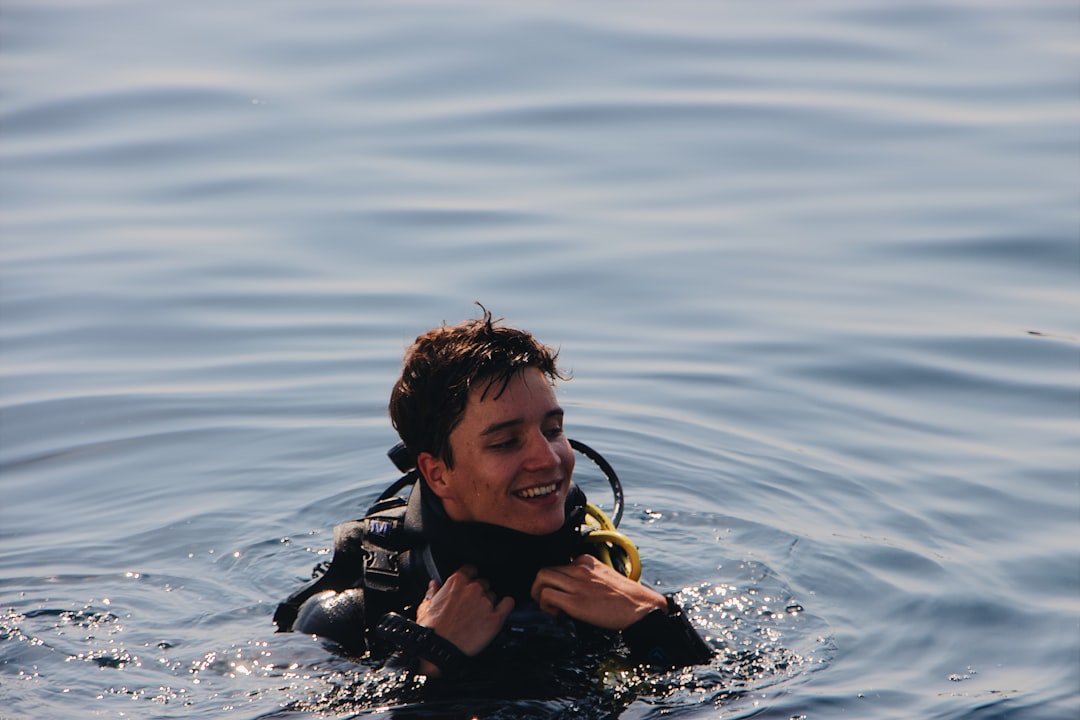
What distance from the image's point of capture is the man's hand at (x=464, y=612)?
5.22m

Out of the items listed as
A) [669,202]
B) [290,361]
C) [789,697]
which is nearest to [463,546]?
[789,697]

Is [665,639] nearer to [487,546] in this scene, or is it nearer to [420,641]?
[487,546]

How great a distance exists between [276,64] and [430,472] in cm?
1103

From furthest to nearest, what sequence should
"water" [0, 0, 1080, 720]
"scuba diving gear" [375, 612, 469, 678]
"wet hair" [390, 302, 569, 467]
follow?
"water" [0, 0, 1080, 720] → "wet hair" [390, 302, 569, 467] → "scuba diving gear" [375, 612, 469, 678]

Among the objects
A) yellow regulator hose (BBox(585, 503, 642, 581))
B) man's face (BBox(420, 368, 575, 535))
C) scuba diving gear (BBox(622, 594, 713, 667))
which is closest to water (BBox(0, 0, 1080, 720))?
scuba diving gear (BBox(622, 594, 713, 667))

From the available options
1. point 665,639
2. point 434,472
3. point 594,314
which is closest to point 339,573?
point 434,472

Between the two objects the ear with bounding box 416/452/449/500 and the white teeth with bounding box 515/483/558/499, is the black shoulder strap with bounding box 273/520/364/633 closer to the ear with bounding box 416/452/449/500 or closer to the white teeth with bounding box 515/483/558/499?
the ear with bounding box 416/452/449/500

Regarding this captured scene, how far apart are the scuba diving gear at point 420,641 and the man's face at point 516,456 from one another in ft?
1.54

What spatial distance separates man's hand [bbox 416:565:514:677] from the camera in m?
5.22

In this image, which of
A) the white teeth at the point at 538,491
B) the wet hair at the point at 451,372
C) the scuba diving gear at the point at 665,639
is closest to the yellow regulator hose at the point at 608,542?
the scuba diving gear at the point at 665,639

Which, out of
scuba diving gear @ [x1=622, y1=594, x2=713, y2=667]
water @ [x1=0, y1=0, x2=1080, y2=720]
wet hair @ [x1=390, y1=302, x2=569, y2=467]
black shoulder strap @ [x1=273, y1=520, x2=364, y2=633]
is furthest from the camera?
water @ [x1=0, y1=0, x2=1080, y2=720]

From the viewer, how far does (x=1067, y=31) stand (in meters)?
16.0

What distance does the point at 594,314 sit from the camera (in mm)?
10008

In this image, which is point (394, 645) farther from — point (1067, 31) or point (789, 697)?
point (1067, 31)
